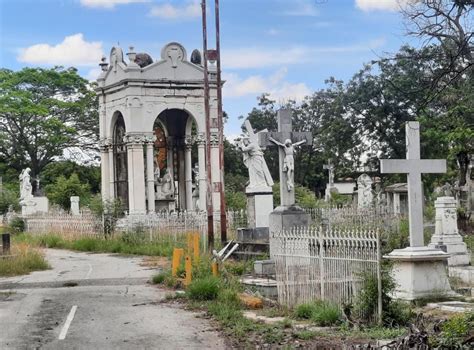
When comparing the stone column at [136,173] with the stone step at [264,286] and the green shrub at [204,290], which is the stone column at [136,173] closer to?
the stone step at [264,286]

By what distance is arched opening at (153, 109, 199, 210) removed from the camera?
3716 cm


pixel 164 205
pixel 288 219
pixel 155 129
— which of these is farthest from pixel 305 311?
pixel 155 129

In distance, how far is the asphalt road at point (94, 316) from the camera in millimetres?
10992

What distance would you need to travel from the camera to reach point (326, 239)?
502 inches

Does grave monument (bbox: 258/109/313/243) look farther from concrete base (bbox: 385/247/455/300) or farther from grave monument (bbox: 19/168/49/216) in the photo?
grave monument (bbox: 19/168/49/216)

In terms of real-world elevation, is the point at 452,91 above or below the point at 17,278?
above

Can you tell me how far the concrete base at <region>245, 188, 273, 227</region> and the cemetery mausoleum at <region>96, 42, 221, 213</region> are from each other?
4.15 metres

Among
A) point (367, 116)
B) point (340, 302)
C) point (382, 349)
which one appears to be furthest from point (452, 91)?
point (367, 116)

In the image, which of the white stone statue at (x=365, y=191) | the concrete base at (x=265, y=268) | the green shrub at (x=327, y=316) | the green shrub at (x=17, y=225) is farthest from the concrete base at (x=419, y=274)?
the green shrub at (x=17, y=225)

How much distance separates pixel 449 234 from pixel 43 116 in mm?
41330

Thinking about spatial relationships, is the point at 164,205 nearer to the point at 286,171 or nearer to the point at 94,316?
the point at 286,171

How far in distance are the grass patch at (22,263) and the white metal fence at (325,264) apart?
9.79 m

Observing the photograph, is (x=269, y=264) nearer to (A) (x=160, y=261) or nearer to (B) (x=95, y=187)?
(A) (x=160, y=261)

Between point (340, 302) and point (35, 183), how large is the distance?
4771cm
